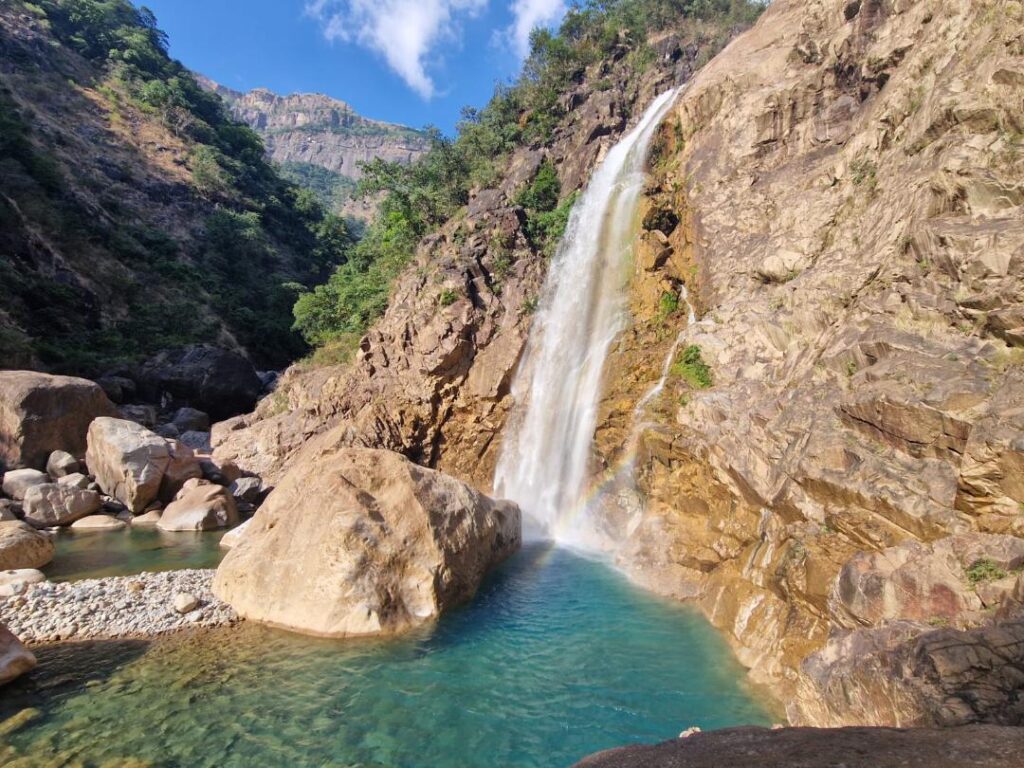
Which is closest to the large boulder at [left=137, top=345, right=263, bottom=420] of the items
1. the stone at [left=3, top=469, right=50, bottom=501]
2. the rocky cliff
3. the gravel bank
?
the rocky cliff

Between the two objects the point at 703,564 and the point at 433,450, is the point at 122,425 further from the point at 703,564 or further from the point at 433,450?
the point at 703,564

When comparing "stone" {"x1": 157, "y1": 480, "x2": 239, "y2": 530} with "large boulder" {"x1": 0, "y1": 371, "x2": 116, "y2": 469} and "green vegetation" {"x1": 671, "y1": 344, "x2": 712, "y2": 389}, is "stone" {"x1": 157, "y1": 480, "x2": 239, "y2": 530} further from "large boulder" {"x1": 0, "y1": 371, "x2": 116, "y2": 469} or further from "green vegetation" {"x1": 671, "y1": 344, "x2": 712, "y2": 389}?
"green vegetation" {"x1": 671, "y1": 344, "x2": 712, "y2": 389}

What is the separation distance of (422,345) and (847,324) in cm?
1695

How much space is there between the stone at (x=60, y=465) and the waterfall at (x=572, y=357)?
52.7 feet

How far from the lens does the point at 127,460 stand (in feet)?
68.5

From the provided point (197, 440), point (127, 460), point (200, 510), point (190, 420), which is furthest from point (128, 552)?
point (190, 420)

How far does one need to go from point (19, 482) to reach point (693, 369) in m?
22.5

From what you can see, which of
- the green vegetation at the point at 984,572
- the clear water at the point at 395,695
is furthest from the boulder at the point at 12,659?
the green vegetation at the point at 984,572

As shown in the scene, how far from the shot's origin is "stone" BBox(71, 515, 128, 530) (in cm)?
1931

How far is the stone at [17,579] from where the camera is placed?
40.5 feet

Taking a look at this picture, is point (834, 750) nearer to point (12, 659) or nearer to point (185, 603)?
point (12, 659)

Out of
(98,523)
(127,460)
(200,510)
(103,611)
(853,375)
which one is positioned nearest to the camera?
(853,375)

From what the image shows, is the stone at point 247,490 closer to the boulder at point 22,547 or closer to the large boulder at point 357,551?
the boulder at point 22,547

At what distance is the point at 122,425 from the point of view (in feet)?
72.0
